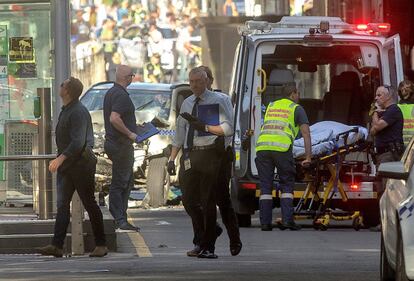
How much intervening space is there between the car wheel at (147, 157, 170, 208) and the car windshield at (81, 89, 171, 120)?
1780 millimetres

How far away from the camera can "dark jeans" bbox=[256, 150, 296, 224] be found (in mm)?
19328

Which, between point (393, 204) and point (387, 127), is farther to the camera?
point (387, 127)

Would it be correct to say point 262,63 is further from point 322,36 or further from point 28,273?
point 28,273

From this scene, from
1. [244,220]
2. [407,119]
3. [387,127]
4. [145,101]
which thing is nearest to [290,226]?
[244,220]

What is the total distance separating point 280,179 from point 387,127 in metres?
1.33

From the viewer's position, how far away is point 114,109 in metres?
18.6

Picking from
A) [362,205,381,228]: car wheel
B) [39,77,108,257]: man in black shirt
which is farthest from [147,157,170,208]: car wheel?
[39,77,108,257]: man in black shirt

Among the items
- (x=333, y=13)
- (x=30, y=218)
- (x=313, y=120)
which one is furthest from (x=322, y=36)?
(x=333, y=13)

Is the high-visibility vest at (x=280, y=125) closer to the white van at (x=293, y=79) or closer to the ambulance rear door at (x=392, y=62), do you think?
the white van at (x=293, y=79)

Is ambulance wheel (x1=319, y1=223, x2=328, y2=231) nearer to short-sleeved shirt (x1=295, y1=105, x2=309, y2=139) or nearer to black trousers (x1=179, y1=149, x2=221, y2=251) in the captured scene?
short-sleeved shirt (x1=295, y1=105, x2=309, y2=139)

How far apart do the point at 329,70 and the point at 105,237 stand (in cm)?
879

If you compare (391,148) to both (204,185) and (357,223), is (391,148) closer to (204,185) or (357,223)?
(357,223)

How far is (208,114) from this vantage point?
15.5 meters

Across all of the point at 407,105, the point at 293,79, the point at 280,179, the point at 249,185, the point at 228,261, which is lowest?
the point at 228,261
